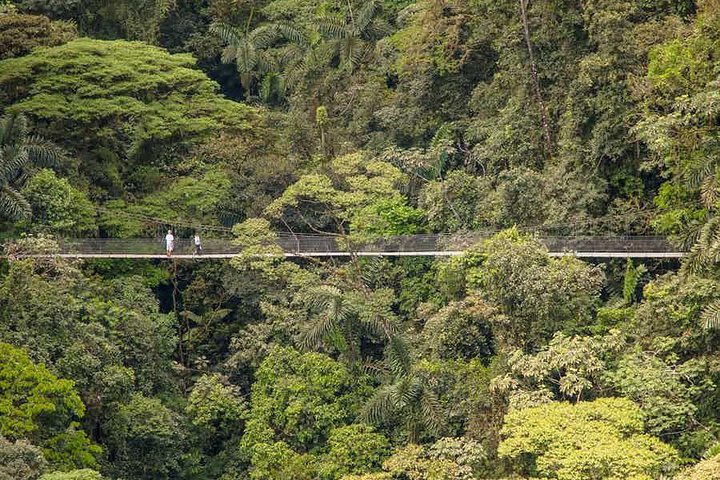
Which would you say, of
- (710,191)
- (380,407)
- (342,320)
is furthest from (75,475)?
(710,191)

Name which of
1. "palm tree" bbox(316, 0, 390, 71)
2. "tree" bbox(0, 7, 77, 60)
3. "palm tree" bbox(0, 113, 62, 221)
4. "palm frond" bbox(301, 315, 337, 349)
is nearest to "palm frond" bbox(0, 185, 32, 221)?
"palm tree" bbox(0, 113, 62, 221)

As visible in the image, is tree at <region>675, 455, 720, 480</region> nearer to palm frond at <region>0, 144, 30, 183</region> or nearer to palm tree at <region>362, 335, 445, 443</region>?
palm tree at <region>362, 335, 445, 443</region>

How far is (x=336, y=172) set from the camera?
48.2m

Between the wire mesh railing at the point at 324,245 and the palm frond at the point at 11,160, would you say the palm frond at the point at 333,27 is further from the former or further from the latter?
the palm frond at the point at 11,160

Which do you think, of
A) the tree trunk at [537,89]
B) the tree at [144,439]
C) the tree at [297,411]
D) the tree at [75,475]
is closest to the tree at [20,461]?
the tree at [75,475]

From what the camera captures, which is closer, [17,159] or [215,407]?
[215,407]

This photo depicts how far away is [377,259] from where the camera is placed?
4672 cm

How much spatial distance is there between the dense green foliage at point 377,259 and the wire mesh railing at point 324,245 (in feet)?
0.96

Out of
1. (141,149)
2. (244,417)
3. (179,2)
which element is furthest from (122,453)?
(179,2)

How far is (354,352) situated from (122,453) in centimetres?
541

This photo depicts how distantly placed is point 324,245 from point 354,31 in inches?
326

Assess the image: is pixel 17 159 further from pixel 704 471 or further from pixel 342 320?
pixel 704 471

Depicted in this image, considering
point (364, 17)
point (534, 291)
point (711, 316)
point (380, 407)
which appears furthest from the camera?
point (364, 17)

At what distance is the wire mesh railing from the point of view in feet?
141
